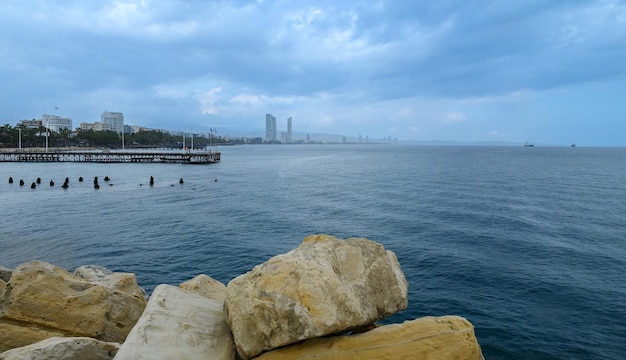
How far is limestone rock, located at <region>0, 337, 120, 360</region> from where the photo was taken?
855 cm

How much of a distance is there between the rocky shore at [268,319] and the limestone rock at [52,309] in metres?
0.02

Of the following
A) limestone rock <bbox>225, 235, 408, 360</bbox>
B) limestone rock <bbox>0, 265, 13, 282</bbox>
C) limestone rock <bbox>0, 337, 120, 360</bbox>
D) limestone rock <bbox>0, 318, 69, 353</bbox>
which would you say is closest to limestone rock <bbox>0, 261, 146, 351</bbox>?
limestone rock <bbox>0, 318, 69, 353</bbox>

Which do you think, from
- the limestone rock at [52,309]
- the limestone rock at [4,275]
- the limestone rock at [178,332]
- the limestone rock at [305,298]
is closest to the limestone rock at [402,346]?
the limestone rock at [305,298]

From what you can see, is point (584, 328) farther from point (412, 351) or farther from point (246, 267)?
point (246, 267)

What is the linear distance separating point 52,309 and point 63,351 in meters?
2.62

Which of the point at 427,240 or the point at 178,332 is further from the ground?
the point at 178,332

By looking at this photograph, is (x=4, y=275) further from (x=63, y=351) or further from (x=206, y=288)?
(x=63, y=351)

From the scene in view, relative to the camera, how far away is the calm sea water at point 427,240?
62.5 feet

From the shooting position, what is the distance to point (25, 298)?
Result: 1080 centimetres

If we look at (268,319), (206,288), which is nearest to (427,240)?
(206,288)

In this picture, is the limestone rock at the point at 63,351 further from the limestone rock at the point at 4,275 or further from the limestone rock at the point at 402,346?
the limestone rock at the point at 4,275

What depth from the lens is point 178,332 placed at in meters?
9.40

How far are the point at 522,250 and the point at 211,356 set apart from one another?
25841mm

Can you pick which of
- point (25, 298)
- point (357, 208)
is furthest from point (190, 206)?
Answer: point (25, 298)
